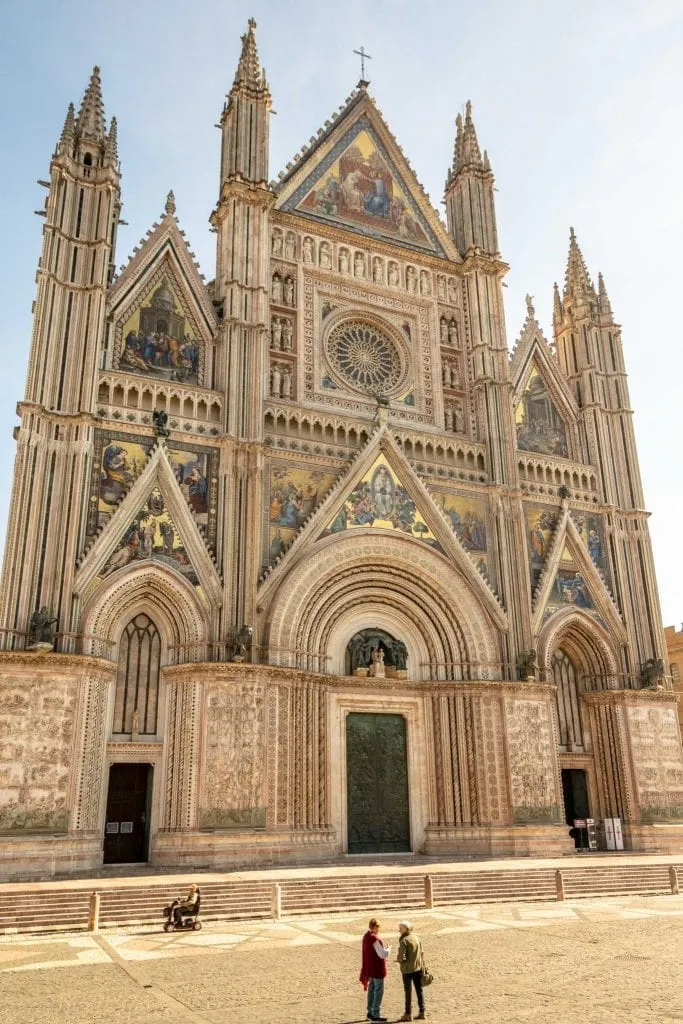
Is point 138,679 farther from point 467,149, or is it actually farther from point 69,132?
point 467,149

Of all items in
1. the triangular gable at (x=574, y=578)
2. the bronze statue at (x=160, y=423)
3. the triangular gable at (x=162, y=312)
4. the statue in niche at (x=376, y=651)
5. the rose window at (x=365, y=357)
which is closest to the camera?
the bronze statue at (x=160, y=423)

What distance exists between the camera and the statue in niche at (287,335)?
2698cm

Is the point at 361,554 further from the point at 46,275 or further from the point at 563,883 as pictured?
the point at 46,275

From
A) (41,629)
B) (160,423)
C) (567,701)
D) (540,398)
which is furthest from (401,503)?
(41,629)

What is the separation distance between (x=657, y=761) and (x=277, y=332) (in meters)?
18.0

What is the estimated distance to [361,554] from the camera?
989 inches

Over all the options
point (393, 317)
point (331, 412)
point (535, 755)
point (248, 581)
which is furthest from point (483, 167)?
point (535, 755)

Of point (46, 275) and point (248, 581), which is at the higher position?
point (46, 275)

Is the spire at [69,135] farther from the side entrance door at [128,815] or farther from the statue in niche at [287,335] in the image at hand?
the side entrance door at [128,815]

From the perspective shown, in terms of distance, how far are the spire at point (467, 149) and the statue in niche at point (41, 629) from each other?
23.2 meters

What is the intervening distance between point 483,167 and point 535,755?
21733mm

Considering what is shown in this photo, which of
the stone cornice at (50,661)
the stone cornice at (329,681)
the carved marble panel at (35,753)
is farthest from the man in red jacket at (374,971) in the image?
the stone cornice at (329,681)

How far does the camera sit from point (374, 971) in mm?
8953

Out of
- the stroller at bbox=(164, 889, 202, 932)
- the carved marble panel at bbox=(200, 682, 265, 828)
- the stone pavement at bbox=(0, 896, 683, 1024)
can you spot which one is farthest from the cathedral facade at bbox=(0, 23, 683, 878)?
the stone pavement at bbox=(0, 896, 683, 1024)
